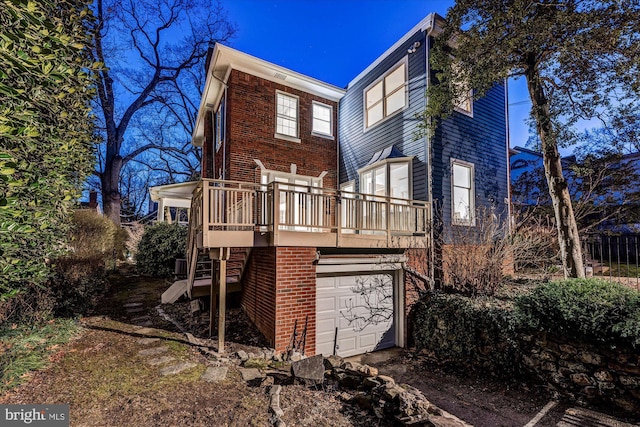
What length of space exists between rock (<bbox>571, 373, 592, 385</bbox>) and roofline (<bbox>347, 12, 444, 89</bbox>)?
880 centimetres

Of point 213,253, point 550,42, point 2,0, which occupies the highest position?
point 550,42

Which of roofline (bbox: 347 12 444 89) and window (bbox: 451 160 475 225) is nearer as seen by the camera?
roofline (bbox: 347 12 444 89)

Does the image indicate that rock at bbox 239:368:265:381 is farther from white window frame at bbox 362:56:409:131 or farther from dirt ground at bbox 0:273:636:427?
white window frame at bbox 362:56:409:131

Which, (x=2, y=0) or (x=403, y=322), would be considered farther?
(x=403, y=322)

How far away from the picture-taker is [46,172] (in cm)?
399

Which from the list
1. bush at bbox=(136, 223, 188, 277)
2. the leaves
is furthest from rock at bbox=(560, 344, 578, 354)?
bush at bbox=(136, 223, 188, 277)

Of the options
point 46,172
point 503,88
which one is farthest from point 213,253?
point 503,88

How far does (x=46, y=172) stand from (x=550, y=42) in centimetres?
1025

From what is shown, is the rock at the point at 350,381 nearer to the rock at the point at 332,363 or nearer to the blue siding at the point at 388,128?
the rock at the point at 332,363

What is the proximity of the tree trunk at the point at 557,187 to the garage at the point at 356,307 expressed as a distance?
4055 mm

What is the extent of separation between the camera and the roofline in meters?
8.12

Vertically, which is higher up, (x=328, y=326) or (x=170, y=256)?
(x=170, y=256)

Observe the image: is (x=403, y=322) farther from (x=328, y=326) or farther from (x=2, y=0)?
(x=2, y=0)

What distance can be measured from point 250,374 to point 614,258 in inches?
504
